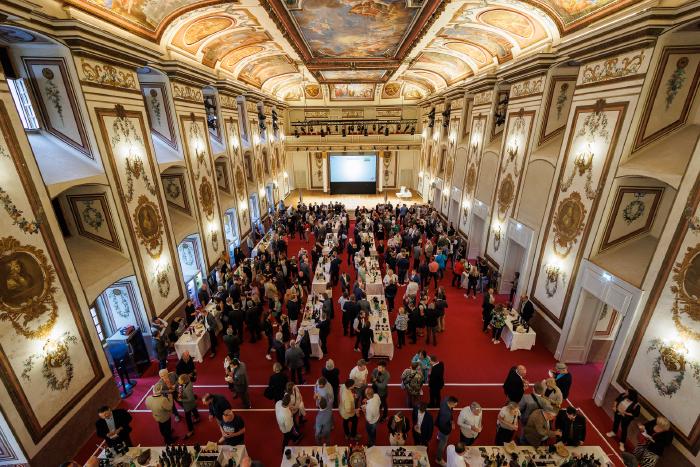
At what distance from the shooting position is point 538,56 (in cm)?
880

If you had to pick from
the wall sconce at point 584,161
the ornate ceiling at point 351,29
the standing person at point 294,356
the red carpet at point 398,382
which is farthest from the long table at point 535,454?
the ornate ceiling at point 351,29

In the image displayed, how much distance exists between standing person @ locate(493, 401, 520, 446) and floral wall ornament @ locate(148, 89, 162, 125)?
1214cm

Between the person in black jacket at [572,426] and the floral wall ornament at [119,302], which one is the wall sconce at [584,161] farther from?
the floral wall ornament at [119,302]

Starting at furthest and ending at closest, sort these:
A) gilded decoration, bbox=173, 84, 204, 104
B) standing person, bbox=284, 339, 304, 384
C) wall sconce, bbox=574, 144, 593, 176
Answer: gilded decoration, bbox=173, 84, 204, 104, wall sconce, bbox=574, 144, 593, 176, standing person, bbox=284, 339, 304, 384

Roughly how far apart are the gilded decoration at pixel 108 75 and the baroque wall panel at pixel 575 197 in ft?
36.4

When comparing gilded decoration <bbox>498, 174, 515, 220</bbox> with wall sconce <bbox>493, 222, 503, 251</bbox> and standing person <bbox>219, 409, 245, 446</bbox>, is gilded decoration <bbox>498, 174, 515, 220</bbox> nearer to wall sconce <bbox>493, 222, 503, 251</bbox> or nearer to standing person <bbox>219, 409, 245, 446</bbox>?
wall sconce <bbox>493, 222, 503, 251</bbox>

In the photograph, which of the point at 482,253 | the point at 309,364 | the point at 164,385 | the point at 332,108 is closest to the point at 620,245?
the point at 482,253

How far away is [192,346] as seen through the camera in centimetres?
850

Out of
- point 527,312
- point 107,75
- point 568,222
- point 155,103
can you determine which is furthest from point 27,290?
point 568,222

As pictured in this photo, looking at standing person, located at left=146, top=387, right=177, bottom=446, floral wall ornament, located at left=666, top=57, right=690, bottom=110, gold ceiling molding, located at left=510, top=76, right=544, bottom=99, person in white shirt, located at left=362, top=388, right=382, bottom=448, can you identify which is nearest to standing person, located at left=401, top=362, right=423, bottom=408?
person in white shirt, located at left=362, top=388, right=382, bottom=448

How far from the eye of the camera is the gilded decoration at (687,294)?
508cm

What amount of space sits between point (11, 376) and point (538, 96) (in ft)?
44.1

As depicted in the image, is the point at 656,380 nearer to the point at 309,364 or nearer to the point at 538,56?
the point at 309,364

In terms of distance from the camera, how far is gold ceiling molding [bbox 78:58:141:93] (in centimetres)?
676
